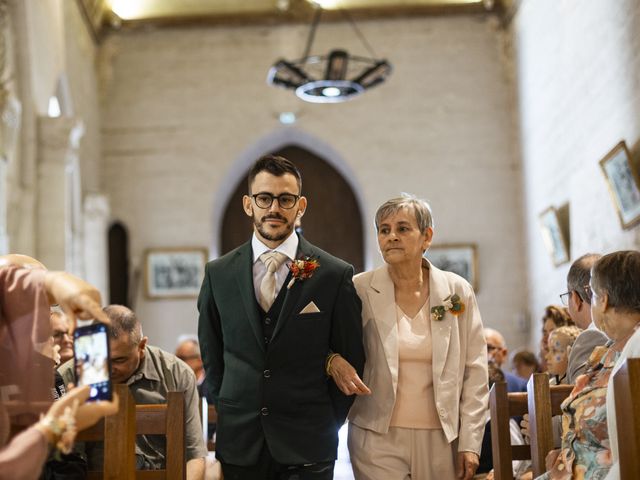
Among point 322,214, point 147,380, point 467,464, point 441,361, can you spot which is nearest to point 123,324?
point 147,380

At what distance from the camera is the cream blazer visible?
157 inches

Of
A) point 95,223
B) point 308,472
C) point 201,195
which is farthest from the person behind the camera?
point 201,195

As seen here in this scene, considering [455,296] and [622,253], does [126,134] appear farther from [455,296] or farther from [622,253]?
[622,253]

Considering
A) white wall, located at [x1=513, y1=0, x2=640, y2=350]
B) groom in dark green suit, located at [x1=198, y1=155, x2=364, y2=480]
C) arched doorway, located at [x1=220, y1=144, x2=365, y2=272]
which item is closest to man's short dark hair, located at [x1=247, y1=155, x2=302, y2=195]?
groom in dark green suit, located at [x1=198, y1=155, x2=364, y2=480]

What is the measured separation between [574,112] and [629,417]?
324 inches

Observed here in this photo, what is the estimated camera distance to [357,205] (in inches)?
584

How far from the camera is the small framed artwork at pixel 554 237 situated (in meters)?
11.1

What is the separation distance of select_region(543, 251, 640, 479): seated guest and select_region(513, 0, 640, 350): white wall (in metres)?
5.29

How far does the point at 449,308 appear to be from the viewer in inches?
163

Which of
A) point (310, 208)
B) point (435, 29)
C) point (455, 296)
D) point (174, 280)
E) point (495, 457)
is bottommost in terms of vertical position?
point (495, 457)

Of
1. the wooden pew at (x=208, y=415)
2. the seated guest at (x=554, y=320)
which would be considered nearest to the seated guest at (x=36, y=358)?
the wooden pew at (x=208, y=415)

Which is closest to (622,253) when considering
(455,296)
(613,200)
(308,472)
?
(455,296)

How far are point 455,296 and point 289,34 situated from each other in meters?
10.9

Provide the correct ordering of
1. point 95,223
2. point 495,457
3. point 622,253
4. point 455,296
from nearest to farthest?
point 622,253 → point 495,457 → point 455,296 → point 95,223
